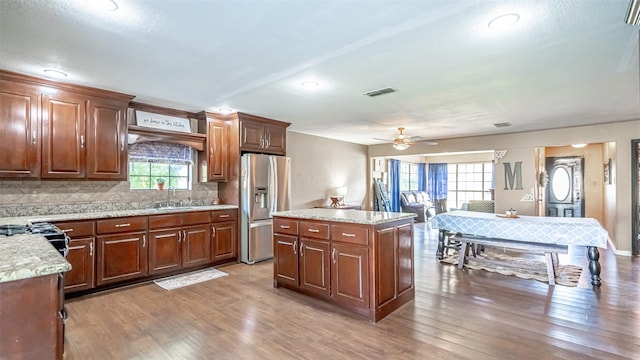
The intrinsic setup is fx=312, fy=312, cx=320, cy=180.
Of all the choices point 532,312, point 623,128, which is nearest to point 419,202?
point 623,128

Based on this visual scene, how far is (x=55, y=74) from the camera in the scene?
318 cm

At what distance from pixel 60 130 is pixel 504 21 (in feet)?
14.5

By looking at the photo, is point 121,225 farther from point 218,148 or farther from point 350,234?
point 350,234

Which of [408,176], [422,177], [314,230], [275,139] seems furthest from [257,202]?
[422,177]

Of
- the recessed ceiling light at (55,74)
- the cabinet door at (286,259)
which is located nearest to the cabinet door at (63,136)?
the recessed ceiling light at (55,74)

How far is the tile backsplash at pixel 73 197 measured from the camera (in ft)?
11.4

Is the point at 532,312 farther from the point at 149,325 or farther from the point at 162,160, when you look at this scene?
the point at 162,160

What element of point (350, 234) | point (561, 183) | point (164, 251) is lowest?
point (164, 251)

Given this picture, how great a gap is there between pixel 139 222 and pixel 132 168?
38.5 inches

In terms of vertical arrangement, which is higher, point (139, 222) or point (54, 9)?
point (54, 9)

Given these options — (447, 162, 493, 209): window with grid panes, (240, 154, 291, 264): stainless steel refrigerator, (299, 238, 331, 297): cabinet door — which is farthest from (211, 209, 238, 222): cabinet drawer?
(447, 162, 493, 209): window with grid panes

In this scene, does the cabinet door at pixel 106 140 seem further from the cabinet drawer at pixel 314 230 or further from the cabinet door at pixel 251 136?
the cabinet drawer at pixel 314 230

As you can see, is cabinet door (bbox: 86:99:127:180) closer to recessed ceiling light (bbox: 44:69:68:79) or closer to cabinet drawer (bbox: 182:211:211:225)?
recessed ceiling light (bbox: 44:69:68:79)

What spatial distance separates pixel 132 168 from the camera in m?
4.43
